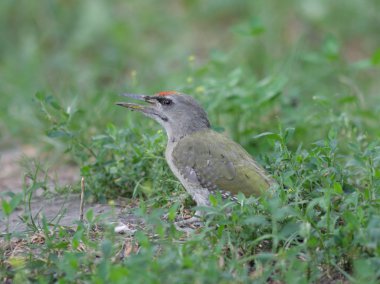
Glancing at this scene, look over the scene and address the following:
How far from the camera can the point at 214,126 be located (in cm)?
593

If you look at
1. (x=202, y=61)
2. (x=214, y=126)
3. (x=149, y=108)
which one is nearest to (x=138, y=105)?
(x=149, y=108)

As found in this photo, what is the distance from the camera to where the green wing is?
4.96 metres

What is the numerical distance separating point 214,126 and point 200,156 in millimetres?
667

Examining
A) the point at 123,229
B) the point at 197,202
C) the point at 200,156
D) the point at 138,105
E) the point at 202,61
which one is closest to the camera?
the point at 123,229

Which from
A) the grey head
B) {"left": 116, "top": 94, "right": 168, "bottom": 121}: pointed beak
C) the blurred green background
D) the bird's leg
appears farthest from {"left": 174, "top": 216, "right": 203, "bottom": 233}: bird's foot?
the blurred green background

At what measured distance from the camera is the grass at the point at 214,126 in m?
4.03

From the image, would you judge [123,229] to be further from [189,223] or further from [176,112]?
[176,112]

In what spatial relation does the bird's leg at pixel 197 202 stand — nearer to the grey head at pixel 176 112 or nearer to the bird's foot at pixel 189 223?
Answer: the bird's foot at pixel 189 223

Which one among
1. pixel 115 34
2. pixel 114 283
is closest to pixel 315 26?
pixel 115 34

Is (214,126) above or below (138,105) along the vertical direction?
below

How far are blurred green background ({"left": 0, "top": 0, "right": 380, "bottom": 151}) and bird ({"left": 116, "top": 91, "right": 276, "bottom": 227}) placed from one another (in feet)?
1.11

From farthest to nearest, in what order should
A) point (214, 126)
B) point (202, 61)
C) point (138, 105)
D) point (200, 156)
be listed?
point (202, 61) → point (214, 126) → point (138, 105) → point (200, 156)

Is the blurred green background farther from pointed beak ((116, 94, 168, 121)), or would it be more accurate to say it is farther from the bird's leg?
the bird's leg

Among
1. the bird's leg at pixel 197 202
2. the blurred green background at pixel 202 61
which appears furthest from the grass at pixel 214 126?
the bird's leg at pixel 197 202
